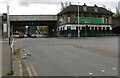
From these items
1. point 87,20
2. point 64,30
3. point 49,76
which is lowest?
point 49,76

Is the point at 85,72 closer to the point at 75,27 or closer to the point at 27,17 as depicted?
the point at 75,27

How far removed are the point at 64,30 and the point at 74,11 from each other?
6.93m

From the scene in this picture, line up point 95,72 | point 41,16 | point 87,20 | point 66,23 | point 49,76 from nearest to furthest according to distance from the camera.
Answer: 1. point 49,76
2. point 95,72
3. point 66,23
4. point 87,20
5. point 41,16

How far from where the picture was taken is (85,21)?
49.3m

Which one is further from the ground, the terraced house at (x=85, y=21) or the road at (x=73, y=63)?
the terraced house at (x=85, y=21)

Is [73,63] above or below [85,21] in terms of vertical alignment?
below

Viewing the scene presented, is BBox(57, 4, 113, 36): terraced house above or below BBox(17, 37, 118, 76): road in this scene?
above

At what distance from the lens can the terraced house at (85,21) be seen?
47.3 metres

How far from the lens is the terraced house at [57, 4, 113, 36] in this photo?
47344 mm

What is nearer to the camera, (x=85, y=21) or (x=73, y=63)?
(x=73, y=63)

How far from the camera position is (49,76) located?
591 cm

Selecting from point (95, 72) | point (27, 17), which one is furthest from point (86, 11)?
point (95, 72)

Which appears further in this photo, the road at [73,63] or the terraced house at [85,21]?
the terraced house at [85,21]

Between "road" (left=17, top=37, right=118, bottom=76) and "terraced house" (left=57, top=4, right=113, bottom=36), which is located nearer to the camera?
"road" (left=17, top=37, right=118, bottom=76)
